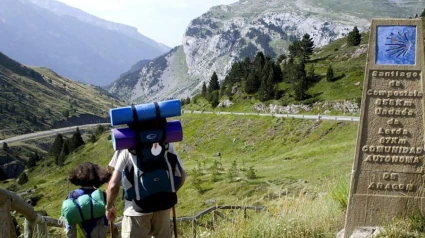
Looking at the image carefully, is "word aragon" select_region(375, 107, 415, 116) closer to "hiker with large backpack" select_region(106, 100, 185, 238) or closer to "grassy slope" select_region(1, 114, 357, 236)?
"hiker with large backpack" select_region(106, 100, 185, 238)

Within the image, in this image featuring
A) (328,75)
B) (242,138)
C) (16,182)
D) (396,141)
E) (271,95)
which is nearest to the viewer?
(396,141)

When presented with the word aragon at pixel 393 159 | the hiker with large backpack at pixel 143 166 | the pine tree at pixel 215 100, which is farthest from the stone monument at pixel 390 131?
the pine tree at pixel 215 100

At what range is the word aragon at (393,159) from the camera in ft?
19.2

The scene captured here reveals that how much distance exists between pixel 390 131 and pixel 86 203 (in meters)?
4.33

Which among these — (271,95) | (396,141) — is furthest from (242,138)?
(396,141)

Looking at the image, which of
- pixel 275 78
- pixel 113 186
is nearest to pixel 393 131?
pixel 113 186

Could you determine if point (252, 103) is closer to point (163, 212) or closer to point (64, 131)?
point (163, 212)

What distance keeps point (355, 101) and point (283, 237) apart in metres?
45.0

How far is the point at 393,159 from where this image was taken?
19.4ft

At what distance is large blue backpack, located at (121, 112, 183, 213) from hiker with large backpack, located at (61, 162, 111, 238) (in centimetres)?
64

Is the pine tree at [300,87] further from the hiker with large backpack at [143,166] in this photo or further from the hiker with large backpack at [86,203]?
the hiker with large backpack at [143,166]

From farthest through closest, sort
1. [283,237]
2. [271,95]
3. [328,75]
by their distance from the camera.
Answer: [271,95] → [328,75] → [283,237]

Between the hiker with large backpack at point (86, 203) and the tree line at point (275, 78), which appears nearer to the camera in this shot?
the hiker with large backpack at point (86, 203)

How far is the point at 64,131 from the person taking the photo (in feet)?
564
